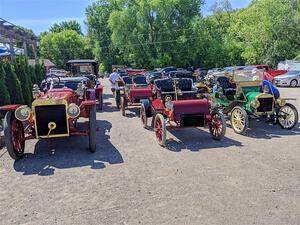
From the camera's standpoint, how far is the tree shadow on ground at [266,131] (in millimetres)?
8102

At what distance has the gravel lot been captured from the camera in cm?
411

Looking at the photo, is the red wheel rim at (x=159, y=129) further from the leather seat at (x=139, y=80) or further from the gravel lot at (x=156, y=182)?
the leather seat at (x=139, y=80)

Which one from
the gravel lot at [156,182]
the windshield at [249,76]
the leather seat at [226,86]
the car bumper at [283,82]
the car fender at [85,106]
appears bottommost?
the gravel lot at [156,182]

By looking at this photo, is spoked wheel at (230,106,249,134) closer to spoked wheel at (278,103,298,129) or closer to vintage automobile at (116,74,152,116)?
spoked wheel at (278,103,298,129)

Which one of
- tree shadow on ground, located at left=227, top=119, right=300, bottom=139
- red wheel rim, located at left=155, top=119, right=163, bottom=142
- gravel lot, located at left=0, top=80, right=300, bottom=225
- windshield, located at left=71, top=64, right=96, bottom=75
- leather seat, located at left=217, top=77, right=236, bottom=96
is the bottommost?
gravel lot, located at left=0, top=80, right=300, bottom=225

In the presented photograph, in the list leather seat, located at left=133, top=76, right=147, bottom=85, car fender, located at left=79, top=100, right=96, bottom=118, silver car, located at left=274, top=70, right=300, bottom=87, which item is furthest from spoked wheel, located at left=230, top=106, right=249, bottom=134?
silver car, located at left=274, top=70, right=300, bottom=87

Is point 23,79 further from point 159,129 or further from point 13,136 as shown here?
point 159,129

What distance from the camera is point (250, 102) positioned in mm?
8672

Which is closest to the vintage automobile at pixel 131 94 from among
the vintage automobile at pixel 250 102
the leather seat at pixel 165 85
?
the leather seat at pixel 165 85

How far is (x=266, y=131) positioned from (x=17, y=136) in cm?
595

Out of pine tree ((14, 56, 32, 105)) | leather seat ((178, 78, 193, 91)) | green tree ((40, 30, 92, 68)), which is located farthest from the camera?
green tree ((40, 30, 92, 68))

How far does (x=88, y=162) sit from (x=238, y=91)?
16.0 feet

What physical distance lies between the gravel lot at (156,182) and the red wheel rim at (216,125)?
11.4 inches

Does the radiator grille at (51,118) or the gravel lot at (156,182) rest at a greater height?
the radiator grille at (51,118)
